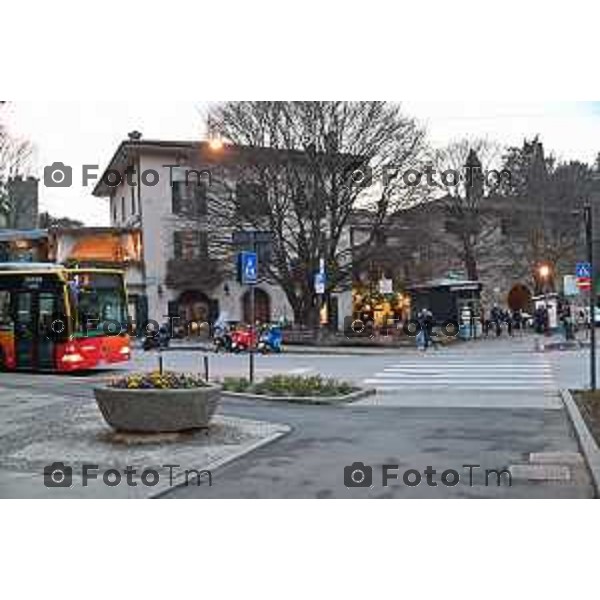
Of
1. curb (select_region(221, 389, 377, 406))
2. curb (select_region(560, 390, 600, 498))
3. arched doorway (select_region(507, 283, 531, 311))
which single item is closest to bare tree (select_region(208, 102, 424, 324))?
curb (select_region(221, 389, 377, 406))

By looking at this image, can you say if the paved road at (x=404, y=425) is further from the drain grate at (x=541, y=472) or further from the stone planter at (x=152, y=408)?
the stone planter at (x=152, y=408)

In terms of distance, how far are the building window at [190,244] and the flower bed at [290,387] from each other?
80.0 feet

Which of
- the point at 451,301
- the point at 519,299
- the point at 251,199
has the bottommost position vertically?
the point at 451,301

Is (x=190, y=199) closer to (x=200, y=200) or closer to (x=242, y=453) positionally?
(x=200, y=200)

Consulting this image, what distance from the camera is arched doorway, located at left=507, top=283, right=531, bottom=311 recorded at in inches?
2500

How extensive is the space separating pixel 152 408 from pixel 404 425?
4060 mm

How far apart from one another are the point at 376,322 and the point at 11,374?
27571 mm

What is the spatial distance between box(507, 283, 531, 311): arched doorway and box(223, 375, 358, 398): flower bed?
46.7 meters

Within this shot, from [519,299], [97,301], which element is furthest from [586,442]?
[519,299]

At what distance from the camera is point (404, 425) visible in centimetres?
1402

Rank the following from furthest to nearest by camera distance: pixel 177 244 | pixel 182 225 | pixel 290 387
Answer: pixel 177 244 → pixel 182 225 → pixel 290 387

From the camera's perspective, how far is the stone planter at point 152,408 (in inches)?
480

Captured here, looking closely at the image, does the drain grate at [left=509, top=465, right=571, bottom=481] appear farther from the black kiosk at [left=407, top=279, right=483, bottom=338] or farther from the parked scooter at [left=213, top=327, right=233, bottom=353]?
the black kiosk at [left=407, top=279, right=483, bottom=338]

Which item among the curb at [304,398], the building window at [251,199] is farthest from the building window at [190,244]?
the curb at [304,398]
